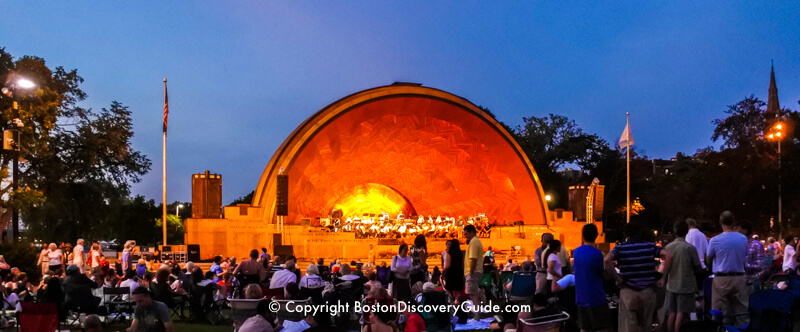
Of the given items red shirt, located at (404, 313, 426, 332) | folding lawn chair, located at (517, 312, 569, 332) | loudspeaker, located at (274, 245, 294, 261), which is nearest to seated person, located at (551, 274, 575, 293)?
red shirt, located at (404, 313, 426, 332)

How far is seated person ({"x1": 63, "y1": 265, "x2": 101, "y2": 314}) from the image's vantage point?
A: 968 cm

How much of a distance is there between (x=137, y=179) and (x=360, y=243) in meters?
14.2

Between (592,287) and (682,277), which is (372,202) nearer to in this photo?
(682,277)

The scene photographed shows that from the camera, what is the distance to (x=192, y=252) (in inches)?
945

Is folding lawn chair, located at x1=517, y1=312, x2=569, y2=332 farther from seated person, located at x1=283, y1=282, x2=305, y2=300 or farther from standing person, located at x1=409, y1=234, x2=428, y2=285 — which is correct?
standing person, located at x1=409, y1=234, x2=428, y2=285

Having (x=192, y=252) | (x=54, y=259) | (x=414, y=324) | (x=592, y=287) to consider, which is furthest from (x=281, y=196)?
(x=592, y=287)

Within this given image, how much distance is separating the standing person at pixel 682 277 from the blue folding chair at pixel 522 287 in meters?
2.19

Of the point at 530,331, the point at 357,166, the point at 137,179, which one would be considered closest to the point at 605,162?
the point at 357,166

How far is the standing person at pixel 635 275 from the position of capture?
668 centimetres

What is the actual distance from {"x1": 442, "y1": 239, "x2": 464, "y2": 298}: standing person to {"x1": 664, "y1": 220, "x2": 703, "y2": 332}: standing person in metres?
2.89

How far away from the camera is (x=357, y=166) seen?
105 feet

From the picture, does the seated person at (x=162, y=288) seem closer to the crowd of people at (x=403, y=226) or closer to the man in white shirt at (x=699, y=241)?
the man in white shirt at (x=699, y=241)

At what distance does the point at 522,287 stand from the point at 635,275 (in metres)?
2.80

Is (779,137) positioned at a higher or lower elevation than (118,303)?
higher
